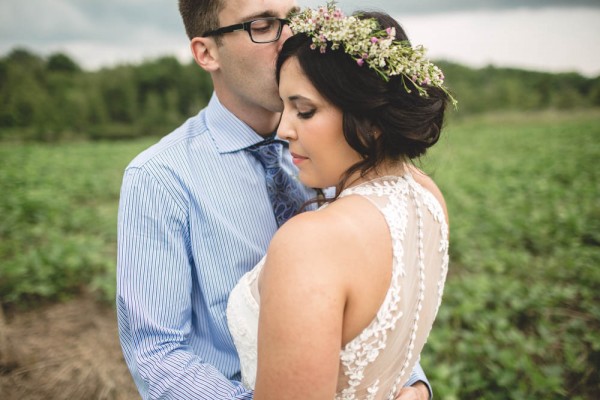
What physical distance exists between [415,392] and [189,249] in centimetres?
126

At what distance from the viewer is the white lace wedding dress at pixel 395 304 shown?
1.26 meters

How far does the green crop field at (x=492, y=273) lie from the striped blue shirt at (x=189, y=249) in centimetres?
101

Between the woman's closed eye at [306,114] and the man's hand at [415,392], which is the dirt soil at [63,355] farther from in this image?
the woman's closed eye at [306,114]

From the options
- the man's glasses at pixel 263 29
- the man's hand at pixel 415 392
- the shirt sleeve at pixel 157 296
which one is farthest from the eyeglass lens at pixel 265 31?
the man's hand at pixel 415 392

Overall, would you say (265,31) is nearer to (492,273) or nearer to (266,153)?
(266,153)

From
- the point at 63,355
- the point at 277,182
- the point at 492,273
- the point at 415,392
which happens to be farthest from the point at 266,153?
the point at 492,273

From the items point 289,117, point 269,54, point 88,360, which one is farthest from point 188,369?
point 88,360

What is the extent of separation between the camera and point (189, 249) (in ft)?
6.06

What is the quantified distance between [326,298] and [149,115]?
58663 mm

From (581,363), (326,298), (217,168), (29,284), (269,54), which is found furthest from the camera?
(29,284)

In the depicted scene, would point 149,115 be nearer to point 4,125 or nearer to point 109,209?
point 4,125

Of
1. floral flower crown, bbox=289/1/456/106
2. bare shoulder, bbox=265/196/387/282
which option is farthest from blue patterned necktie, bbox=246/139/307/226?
bare shoulder, bbox=265/196/387/282

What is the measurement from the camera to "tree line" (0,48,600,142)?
137 ft

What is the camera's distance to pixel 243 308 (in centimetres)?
160
